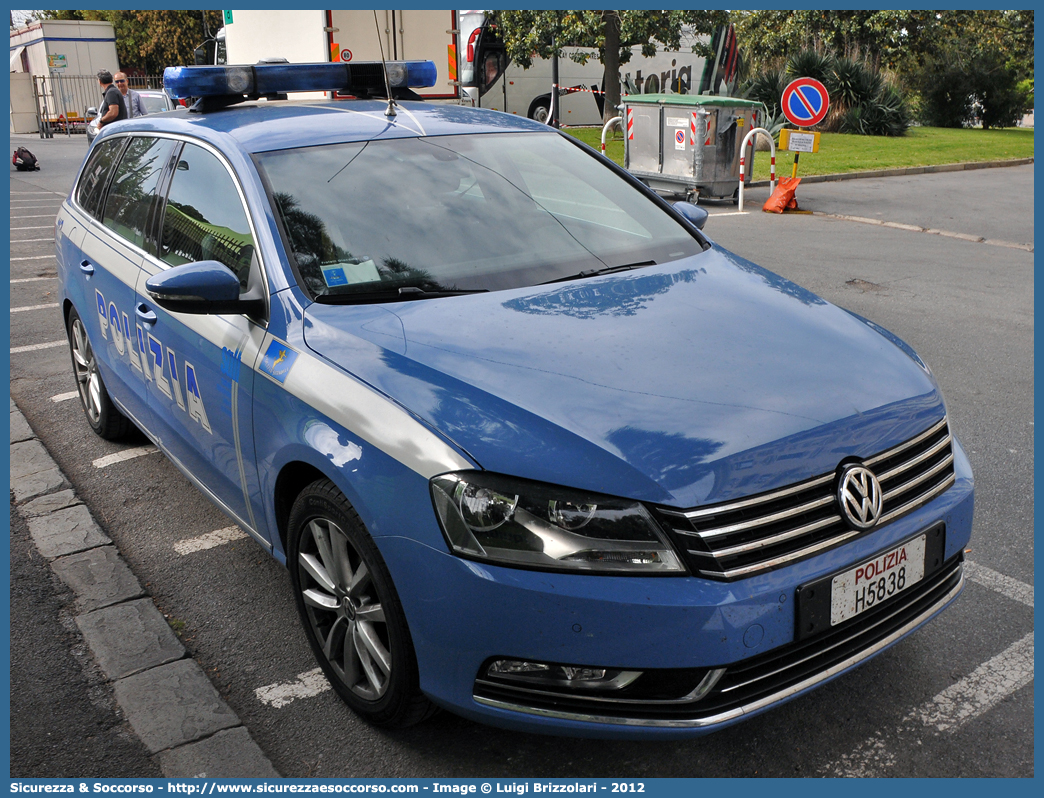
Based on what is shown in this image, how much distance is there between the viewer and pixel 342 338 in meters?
2.69

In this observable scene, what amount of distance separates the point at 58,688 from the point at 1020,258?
9903mm

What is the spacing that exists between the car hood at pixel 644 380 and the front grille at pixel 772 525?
37 mm

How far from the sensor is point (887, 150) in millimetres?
20641

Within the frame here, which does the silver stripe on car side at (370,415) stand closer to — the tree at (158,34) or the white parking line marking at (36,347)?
the white parking line marking at (36,347)

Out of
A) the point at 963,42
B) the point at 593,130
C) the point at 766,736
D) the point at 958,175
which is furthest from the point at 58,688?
the point at 963,42

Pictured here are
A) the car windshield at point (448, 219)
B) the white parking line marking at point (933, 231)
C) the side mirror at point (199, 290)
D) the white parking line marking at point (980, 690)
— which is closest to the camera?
the white parking line marking at point (980, 690)

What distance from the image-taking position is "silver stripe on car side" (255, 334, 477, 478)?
2250mm

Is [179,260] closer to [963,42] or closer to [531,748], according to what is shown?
[531,748]

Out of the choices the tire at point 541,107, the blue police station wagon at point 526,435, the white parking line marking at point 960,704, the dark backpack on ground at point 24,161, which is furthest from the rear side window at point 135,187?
the tire at point 541,107

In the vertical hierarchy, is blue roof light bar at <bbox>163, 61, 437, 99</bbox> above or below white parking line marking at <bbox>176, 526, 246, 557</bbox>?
above

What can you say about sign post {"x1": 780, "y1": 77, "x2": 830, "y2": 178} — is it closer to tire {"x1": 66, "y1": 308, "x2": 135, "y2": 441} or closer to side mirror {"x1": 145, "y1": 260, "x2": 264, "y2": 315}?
tire {"x1": 66, "y1": 308, "x2": 135, "y2": 441}

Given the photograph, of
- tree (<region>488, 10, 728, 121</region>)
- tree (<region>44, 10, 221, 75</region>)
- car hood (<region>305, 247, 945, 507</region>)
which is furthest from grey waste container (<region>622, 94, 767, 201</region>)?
tree (<region>44, 10, 221, 75</region>)

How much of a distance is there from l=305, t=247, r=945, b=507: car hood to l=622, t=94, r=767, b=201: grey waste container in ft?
36.1

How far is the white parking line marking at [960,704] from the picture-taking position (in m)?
2.55
